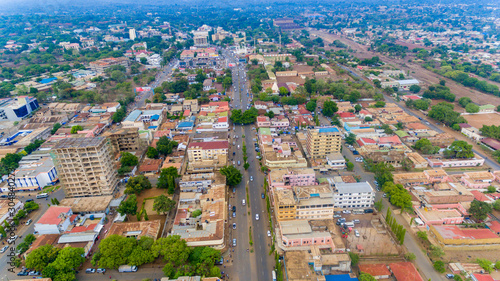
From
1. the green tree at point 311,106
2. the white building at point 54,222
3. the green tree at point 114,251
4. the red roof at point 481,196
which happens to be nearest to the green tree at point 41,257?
the white building at point 54,222

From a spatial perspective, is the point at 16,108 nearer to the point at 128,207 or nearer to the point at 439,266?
the point at 128,207

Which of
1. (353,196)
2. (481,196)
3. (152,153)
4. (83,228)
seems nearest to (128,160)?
(152,153)

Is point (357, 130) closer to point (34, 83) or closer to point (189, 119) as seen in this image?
point (189, 119)

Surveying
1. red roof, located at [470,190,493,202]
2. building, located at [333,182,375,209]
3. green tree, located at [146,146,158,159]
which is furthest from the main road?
red roof, located at [470,190,493,202]

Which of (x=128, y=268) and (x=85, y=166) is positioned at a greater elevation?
(x=85, y=166)

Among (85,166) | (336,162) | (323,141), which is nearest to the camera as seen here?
(85,166)

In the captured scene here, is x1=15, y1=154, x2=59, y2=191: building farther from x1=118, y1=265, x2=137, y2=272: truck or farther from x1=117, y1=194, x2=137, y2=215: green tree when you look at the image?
x1=118, y1=265, x2=137, y2=272: truck
